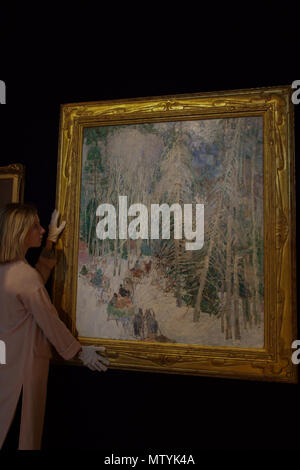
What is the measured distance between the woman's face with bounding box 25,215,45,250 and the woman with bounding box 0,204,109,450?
32 mm

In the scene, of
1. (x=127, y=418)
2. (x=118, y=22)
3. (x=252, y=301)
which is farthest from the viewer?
(x=118, y=22)

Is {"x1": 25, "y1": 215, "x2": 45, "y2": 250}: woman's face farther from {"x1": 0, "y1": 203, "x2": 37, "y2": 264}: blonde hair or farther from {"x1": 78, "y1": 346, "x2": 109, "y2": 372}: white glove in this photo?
{"x1": 78, "y1": 346, "x2": 109, "y2": 372}: white glove

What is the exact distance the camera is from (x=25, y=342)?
1.86 m

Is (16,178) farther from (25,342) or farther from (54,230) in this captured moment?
(25,342)

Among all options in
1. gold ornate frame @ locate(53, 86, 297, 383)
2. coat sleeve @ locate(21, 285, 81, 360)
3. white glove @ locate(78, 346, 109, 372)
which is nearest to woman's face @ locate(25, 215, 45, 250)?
gold ornate frame @ locate(53, 86, 297, 383)

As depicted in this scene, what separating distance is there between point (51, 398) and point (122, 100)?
1.70 metres

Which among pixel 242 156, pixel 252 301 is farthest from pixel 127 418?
pixel 242 156

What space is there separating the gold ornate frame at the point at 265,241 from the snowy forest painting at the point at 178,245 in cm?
4

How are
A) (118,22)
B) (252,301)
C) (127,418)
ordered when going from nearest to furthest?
1. (252,301)
2. (127,418)
3. (118,22)

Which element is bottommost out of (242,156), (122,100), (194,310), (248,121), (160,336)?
(160,336)

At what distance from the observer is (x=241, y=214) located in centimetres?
191

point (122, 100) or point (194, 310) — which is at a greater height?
point (122, 100)

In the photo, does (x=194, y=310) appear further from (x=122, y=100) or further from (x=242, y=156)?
(x=122, y=100)

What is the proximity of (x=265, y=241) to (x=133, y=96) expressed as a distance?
108 cm
